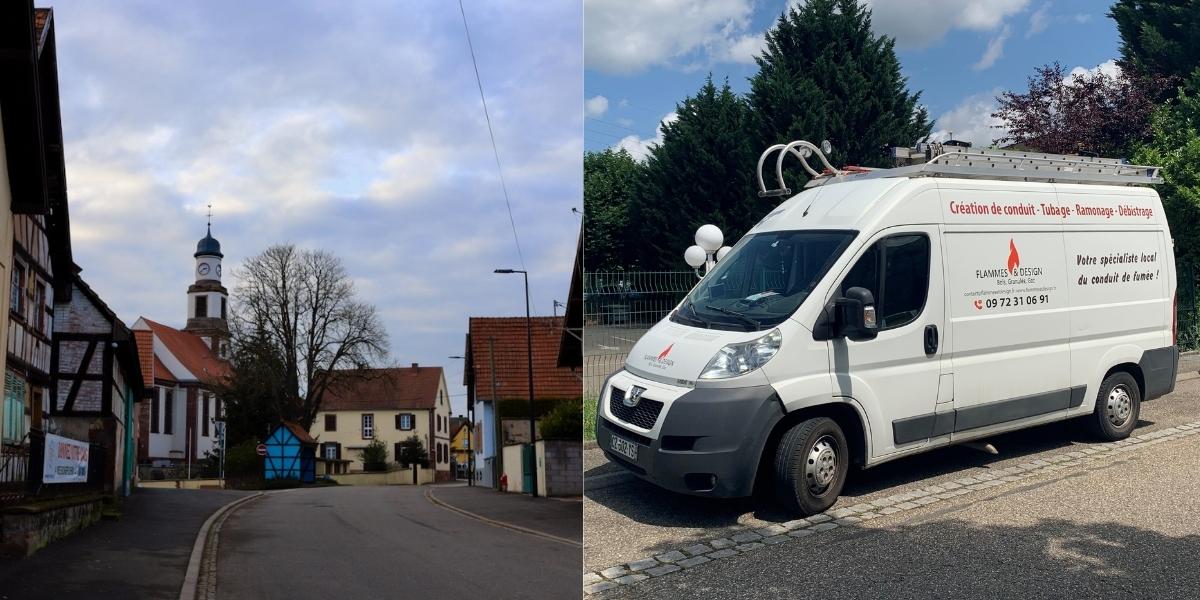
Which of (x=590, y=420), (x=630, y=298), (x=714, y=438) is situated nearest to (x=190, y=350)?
(x=590, y=420)

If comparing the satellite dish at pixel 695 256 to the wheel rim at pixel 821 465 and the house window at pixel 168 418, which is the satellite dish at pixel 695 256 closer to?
the wheel rim at pixel 821 465

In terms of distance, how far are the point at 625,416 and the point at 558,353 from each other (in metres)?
2.67

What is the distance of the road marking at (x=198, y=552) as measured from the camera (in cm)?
159

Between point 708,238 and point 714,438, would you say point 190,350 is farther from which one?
point 708,238

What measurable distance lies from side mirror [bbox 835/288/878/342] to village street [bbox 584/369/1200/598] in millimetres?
995

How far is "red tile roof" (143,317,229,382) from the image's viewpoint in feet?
5.33

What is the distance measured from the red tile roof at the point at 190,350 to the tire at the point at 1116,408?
619 cm

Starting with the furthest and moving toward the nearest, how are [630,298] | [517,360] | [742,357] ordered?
[630,298]
[742,357]
[517,360]

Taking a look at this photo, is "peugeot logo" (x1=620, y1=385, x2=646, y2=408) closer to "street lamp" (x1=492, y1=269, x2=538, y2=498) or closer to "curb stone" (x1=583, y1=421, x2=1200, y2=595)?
"curb stone" (x1=583, y1=421, x2=1200, y2=595)

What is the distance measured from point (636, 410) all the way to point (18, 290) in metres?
3.50

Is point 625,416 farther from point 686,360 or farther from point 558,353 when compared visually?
point 558,353

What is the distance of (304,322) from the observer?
1.78 m

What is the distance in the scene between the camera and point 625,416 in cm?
482

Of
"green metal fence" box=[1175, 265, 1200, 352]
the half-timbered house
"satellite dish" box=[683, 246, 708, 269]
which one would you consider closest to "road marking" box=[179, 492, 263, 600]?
the half-timbered house
